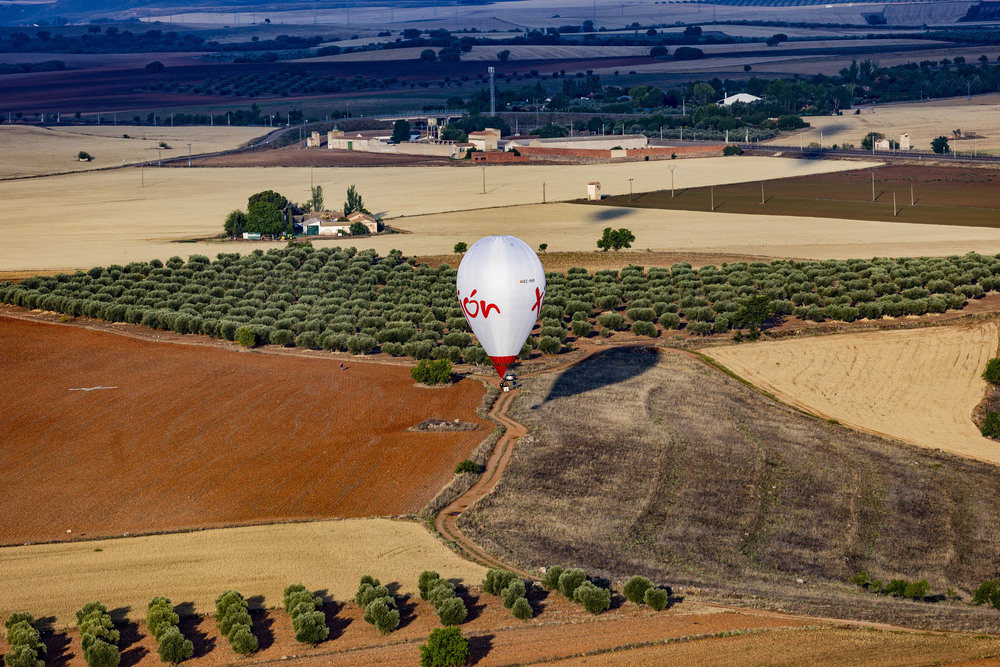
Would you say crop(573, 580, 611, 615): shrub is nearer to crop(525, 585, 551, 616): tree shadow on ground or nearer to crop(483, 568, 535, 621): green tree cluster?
crop(525, 585, 551, 616): tree shadow on ground

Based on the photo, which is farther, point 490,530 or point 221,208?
point 221,208

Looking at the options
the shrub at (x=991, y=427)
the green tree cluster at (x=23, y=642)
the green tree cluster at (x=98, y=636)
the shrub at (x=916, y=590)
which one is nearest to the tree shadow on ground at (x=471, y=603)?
the green tree cluster at (x=98, y=636)

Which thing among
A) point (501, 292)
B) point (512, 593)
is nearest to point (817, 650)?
point (512, 593)

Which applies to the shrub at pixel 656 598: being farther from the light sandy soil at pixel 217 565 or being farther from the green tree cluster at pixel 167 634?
the green tree cluster at pixel 167 634

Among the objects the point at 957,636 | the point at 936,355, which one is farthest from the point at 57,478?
the point at 936,355

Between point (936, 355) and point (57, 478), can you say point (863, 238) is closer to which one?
point (936, 355)
